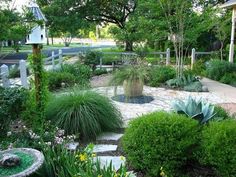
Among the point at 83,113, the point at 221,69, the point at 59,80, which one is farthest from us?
the point at 221,69

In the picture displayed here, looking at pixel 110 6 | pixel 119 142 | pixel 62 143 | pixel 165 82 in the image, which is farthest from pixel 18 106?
pixel 110 6

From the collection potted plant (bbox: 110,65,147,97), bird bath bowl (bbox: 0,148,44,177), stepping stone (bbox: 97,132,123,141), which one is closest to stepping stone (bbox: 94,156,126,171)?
stepping stone (bbox: 97,132,123,141)

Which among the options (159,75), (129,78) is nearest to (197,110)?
(129,78)

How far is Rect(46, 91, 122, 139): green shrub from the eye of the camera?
4176mm

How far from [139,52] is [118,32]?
19.3 ft

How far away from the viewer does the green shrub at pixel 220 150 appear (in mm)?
2885

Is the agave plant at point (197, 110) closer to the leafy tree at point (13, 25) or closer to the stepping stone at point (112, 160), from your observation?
the stepping stone at point (112, 160)

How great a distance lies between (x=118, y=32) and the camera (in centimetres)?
2036

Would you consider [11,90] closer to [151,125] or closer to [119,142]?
[119,142]

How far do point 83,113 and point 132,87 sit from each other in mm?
2779

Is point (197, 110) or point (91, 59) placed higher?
point (91, 59)

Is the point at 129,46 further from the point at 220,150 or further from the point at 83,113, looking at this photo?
the point at 220,150

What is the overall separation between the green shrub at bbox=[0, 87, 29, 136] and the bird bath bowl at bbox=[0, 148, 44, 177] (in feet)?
3.82

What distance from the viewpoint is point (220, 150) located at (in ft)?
9.55
